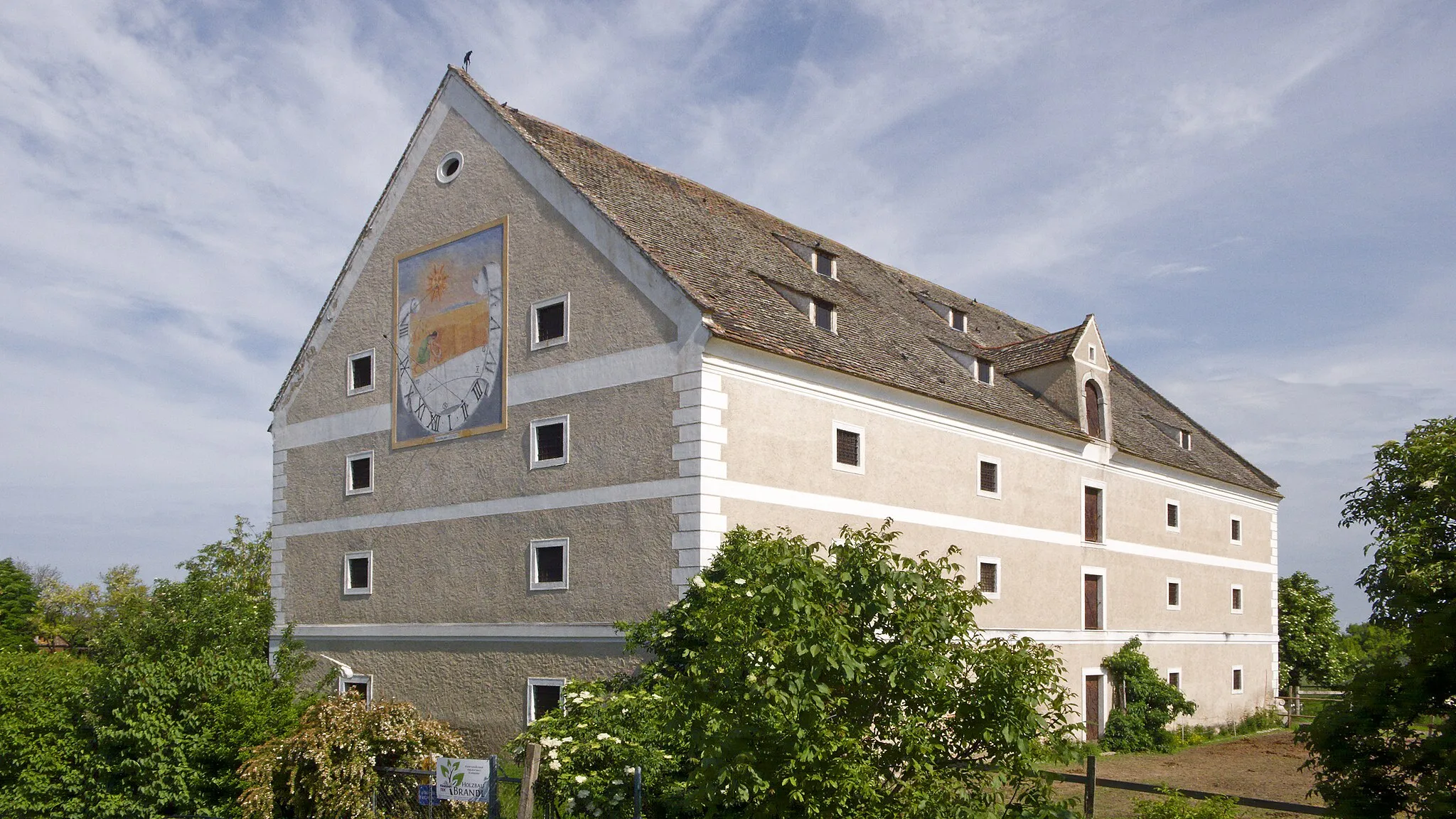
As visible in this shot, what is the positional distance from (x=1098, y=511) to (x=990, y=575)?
20.7 feet

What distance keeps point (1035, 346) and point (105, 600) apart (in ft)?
165

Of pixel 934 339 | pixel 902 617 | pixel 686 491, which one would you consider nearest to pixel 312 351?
pixel 686 491

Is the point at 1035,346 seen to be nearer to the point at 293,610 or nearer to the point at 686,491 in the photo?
the point at 686,491

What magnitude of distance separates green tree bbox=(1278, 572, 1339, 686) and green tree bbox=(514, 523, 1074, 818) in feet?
135

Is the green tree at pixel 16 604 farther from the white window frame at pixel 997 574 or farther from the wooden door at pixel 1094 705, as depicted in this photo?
the wooden door at pixel 1094 705

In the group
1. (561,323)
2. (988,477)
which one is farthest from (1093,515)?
(561,323)

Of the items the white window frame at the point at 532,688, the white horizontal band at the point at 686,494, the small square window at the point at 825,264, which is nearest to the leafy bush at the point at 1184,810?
the white horizontal band at the point at 686,494

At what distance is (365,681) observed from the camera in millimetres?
24359

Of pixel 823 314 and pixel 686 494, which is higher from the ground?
pixel 823 314

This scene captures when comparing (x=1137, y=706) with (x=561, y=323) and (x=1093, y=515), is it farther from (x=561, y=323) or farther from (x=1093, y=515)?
(x=561, y=323)

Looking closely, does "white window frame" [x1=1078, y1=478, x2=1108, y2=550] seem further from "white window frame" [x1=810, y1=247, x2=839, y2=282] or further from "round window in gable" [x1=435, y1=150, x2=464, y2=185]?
"round window in gable" [x1=435, y1=150, x2=464, y2=185]

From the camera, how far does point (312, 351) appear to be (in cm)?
2756

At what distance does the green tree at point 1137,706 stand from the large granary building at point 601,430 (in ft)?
1.61

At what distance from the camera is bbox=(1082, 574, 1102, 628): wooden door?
29.6m
